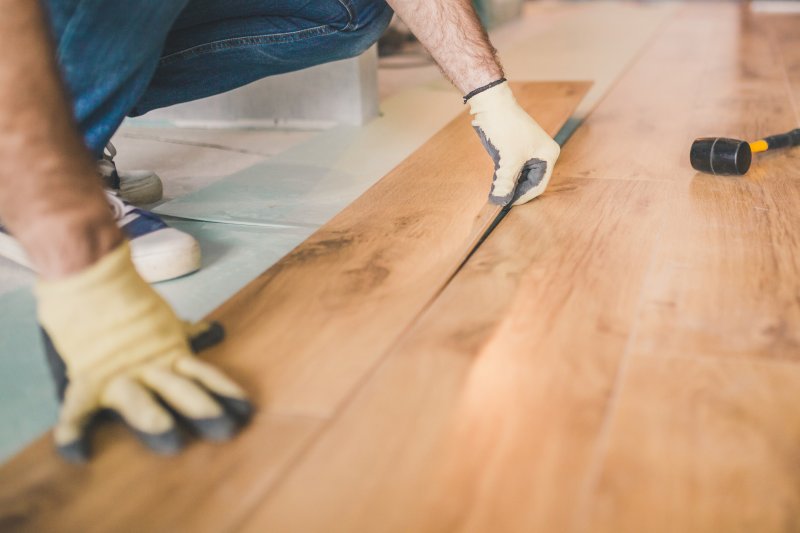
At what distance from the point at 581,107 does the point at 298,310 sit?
6.02 feet

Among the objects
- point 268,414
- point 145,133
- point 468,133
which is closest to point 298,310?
point 268,414

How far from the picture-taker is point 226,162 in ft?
7.32

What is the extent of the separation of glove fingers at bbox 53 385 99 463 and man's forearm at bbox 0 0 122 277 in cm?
15

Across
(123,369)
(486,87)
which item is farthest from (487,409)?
(486,87)

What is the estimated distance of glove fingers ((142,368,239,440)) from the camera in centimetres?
85

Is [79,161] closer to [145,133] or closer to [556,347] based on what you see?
[556,347]

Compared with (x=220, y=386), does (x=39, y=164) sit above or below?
above

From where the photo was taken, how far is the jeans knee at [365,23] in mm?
1852

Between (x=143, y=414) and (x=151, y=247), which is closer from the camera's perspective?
(x=143, y=414)

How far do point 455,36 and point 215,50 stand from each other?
2.03ft

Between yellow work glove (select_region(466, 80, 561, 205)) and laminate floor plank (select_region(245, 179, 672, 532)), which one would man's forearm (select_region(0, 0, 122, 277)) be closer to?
laminate floor plank (select_region(245, 179, 672, 532))

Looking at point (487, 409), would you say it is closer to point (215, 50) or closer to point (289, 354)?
point (289, 354)

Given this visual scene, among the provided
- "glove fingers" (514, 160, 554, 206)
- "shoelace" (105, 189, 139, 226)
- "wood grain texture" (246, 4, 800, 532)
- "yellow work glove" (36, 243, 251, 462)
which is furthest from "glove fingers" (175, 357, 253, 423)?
"glove fingers" (514, 160, 554, 206)

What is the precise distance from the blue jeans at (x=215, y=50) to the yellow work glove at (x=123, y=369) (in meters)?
0.59
